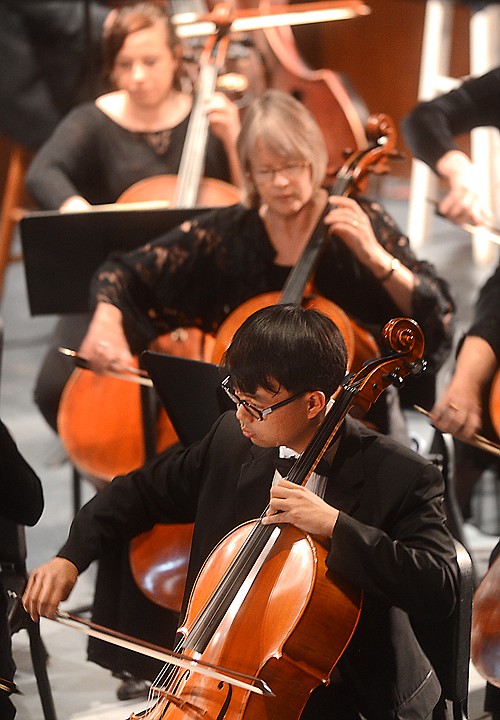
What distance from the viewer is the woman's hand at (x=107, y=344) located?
2.46 meters

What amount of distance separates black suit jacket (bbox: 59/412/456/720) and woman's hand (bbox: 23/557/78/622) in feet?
0.17

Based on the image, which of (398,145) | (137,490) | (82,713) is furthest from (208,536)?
(398,145)

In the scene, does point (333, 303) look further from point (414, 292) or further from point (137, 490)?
point (137, 490)

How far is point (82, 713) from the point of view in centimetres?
220

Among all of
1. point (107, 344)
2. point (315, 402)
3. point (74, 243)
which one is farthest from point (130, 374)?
point (315, 402)

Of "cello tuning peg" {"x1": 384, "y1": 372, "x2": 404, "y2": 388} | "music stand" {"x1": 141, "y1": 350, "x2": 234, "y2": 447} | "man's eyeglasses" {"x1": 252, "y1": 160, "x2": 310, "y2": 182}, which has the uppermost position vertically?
"man's eyeglasses" {"x1": 252, "y1": 160, "x2": 310, "y2": 182}

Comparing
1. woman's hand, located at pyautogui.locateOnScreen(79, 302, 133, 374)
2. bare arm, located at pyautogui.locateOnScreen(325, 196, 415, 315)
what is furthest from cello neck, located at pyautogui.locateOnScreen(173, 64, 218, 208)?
bare arm, located at pyautogui.locateOnScreen(325, 196, 415, 315)

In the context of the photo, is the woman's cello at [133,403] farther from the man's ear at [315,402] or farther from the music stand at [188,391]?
the man's ear at [315,402]

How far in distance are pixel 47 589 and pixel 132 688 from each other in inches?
28.5

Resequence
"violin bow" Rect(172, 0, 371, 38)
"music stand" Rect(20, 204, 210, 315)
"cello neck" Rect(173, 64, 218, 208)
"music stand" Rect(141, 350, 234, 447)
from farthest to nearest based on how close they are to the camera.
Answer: "violin bow" Rect(172, 0, 371, 38) → "cello neck" Rect(173, 64, 218, 208) → "music stand" Rect(20, 204, 210, 315) → "music stand" Rect(141, 350, 234, 447)

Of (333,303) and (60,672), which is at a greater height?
(333,303)

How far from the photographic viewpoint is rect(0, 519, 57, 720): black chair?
6.38 feet

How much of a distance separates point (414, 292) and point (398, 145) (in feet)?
9.17

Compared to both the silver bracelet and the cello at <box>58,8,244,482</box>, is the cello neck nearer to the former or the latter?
the cello at <box>58,8,244,482</box>
